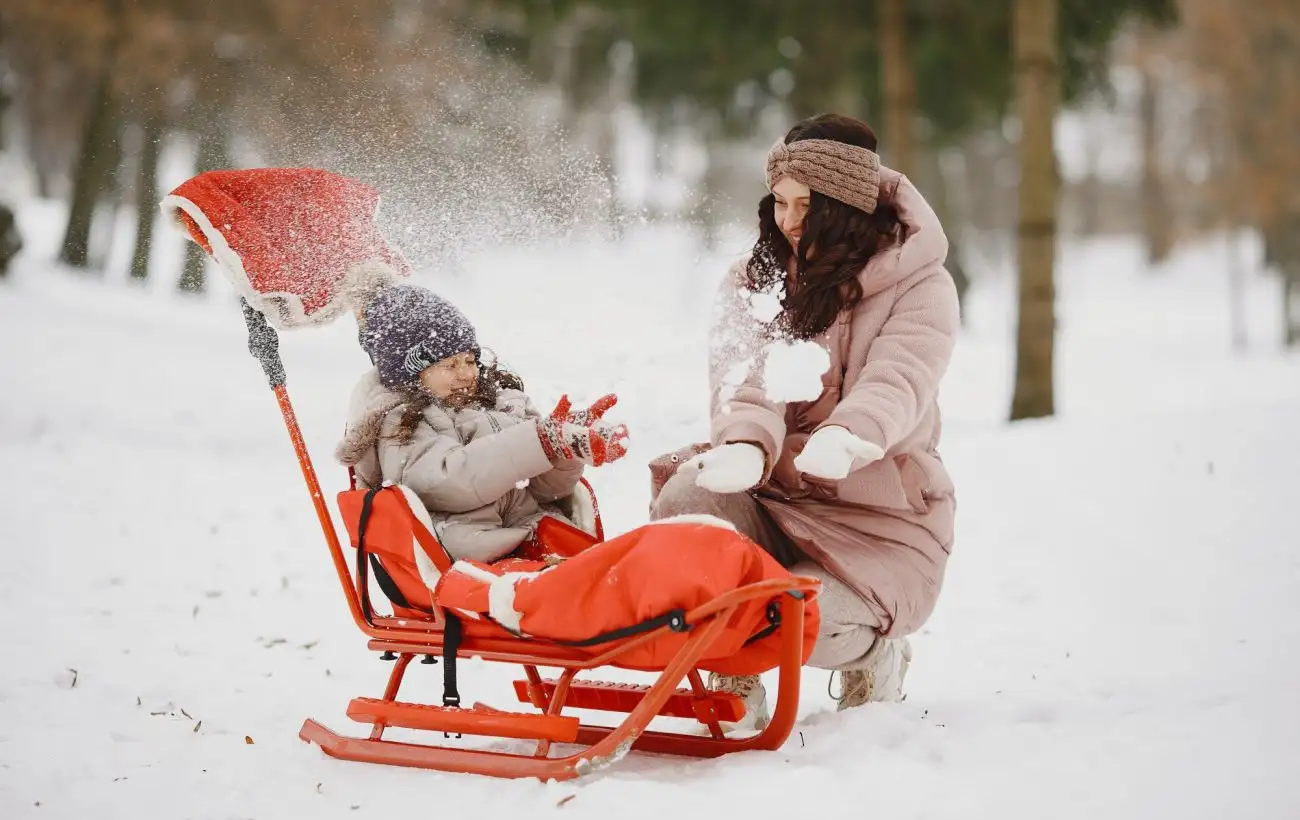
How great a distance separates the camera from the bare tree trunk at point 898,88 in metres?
12.5

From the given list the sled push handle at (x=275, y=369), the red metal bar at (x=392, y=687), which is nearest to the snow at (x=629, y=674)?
the red metal bar at (x=392, y=687)

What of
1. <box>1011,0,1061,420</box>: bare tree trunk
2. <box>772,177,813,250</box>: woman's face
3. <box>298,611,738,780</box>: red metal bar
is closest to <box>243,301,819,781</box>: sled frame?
<box>298,611,738,780</box>: red metal bar

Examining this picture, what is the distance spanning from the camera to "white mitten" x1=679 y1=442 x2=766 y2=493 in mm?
3457

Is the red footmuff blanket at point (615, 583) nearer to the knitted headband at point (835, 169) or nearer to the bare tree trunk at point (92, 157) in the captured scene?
the knitted headband at point (835, 169)

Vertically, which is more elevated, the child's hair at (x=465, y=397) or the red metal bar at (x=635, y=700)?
the child's hair at (x=465, y=397)

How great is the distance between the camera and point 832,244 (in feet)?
12.5

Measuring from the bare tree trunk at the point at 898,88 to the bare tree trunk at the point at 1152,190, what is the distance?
19.0 m

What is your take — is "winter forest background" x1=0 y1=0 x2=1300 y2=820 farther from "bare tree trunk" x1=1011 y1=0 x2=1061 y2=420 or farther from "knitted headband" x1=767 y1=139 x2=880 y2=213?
"knitted headband" x1=767 y1=139 x2=880 y2=213

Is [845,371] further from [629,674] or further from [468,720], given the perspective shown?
[629,674]

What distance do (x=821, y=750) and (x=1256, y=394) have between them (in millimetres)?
11261

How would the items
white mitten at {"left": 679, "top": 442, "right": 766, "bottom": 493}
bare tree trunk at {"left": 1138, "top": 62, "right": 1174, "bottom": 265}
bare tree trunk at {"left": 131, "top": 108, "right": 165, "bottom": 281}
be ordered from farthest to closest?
bare tree trunk at {"left": 1138, "top": 62, "right": 1174, "bottom": 265} → bare tree trunk at {"left": 131, "top": 108, "right": 165, "bottom": 281} → white mitten at {"left": 679, "top": 442, "right": 766, "bottom": 493}

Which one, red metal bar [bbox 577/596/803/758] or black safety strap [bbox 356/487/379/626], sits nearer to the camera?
red metal bar [bbox 577/596/803/758]

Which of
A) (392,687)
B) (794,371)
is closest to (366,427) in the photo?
(392,687)

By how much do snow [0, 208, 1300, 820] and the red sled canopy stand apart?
0.32 m
